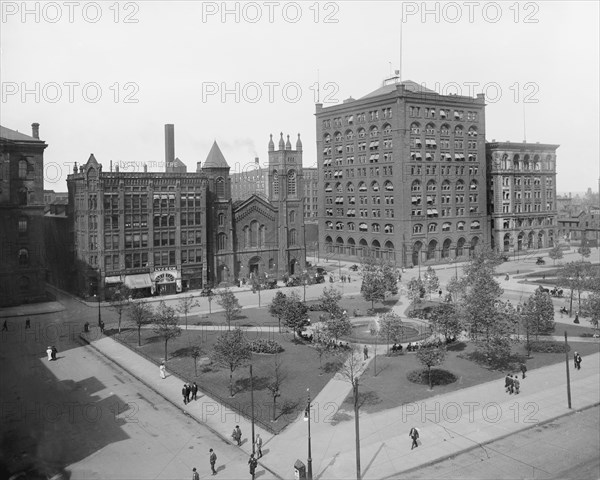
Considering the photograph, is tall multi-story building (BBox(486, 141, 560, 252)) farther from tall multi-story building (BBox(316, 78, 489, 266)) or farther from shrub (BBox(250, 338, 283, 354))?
shrub (BBox(250, 338, 283, 354))

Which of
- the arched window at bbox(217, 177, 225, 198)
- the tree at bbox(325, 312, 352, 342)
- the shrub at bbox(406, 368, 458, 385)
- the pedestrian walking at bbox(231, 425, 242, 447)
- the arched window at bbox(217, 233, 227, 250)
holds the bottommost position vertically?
the pedestrian walking at bbox(231, 425, 242, 447)

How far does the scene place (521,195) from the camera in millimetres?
122938

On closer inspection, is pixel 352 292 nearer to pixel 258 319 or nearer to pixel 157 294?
pixel 258 319

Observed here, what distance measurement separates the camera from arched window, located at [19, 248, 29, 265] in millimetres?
66562

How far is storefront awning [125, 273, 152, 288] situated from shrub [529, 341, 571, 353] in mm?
49500

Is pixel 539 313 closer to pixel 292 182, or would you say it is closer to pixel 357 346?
pixel 357 346

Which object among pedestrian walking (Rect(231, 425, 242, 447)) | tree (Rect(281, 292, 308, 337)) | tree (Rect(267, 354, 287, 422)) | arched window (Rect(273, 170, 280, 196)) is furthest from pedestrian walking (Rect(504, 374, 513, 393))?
arched window (Rect(273, 170, 280, 196))

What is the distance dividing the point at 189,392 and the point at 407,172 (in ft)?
244

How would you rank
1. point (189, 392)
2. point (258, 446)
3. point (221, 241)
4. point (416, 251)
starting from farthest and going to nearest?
point (416, 251), point (221, 241), point (189, 392), point (258, 446)

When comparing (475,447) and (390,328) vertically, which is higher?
(390,328)

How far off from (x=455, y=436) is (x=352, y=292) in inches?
1917

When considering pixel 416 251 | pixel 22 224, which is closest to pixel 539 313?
pixel 416 251

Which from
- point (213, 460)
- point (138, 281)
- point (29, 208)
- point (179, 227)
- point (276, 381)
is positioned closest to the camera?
point (213, 460)

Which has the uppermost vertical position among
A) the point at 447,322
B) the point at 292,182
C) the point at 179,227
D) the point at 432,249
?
the point at 292,182
